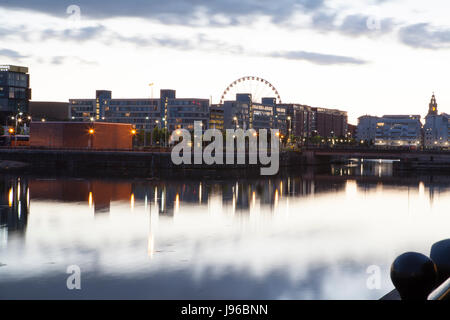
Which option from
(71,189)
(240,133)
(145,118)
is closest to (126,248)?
(71,189)

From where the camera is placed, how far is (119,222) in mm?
28375

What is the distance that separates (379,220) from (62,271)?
21.7m

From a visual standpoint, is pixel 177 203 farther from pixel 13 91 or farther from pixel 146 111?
pixel 146 111

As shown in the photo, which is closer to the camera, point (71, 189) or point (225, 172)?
point (71, 189)

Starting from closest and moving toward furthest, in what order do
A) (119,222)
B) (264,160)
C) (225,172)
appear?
(119,222) < (225,172) < (264,160)

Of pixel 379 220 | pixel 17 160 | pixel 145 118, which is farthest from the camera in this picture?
pixel 145 118

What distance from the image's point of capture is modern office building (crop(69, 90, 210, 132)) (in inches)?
6791

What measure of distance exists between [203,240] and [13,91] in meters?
135

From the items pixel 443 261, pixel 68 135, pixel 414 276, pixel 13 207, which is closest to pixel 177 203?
pixel 13 207

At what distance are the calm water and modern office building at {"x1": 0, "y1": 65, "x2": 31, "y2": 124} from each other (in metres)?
106

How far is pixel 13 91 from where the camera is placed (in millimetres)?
144625
